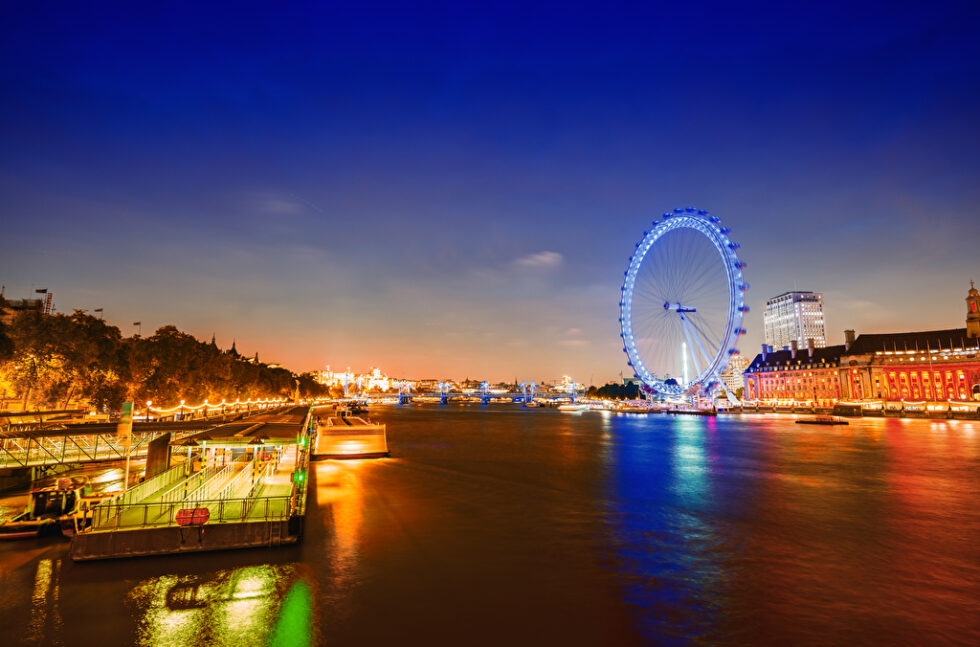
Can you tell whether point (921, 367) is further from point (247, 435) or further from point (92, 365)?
point (92, 365)

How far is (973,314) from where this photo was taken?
186500mm

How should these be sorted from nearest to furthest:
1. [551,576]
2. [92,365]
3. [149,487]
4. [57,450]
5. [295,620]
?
[295,620], [551,576], [149,487], [57,450], [92,365]

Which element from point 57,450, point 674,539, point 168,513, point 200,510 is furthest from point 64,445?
point 674,539

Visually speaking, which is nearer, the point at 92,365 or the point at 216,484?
the point at 216,484

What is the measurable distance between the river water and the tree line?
1892 inches

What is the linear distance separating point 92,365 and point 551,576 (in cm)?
7576

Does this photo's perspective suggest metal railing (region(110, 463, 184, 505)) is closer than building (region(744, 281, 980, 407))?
Yes

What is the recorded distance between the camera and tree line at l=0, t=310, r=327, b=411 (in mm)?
65312

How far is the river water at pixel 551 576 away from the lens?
1720 centimetres

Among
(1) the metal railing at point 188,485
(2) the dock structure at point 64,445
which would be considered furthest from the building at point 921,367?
(2) the dock structure at point 64,445

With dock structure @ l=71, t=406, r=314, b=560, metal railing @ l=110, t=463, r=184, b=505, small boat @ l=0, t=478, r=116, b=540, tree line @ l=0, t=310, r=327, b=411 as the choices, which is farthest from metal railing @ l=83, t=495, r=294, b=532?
tree line @ l=0, t=310, r=327, b=411

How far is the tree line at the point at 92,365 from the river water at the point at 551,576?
4806 cm

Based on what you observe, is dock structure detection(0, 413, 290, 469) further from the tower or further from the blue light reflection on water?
the tower

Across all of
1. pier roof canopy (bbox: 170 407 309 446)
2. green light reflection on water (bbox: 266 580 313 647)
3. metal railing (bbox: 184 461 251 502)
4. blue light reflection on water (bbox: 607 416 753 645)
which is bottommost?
blue light reflection on water (bbox: 607 416 753 645)
